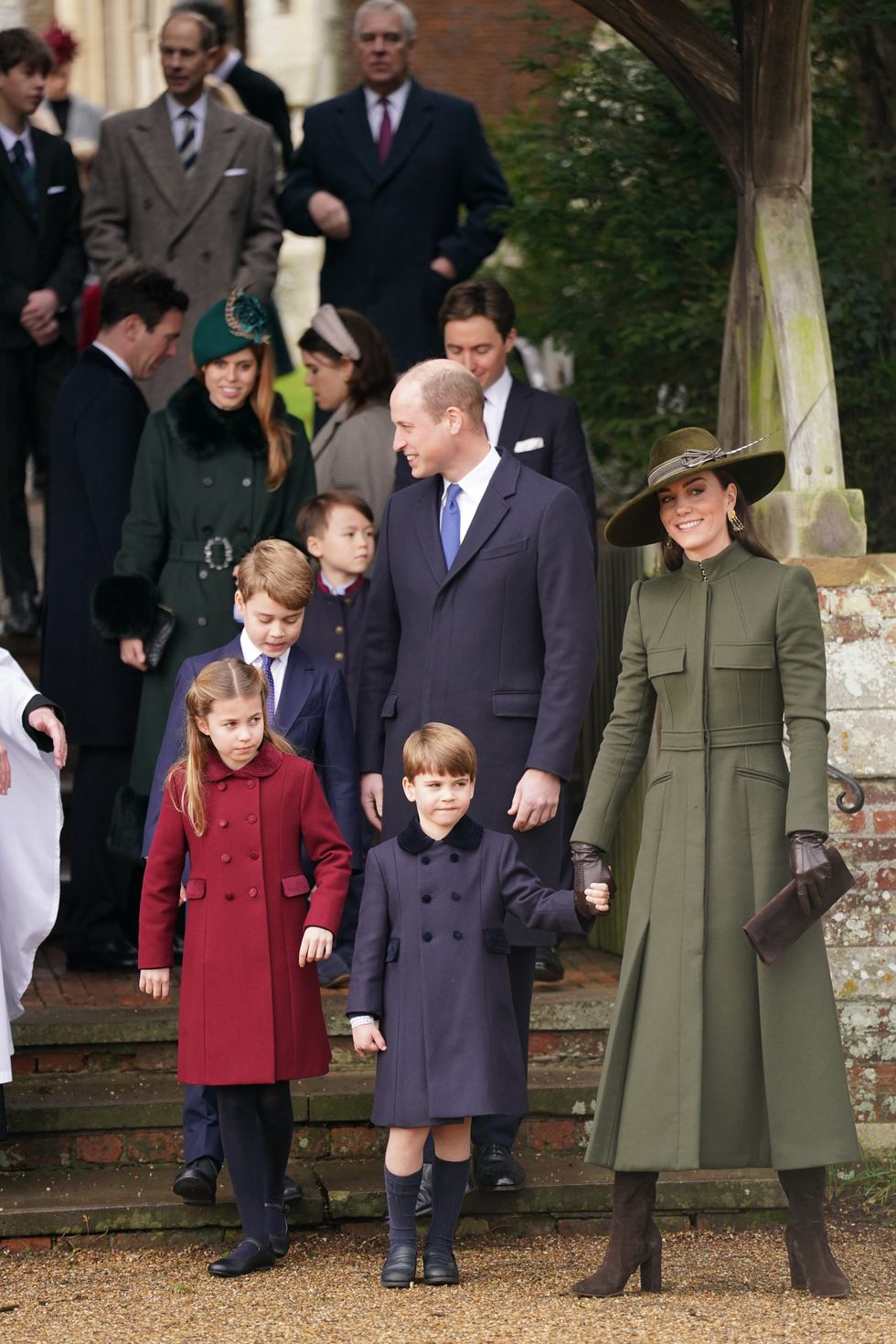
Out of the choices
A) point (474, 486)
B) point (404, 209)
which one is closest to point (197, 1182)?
point (474, 486)

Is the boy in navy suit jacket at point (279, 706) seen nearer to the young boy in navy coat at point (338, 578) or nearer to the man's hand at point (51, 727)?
the man's hand at point (51, 727)

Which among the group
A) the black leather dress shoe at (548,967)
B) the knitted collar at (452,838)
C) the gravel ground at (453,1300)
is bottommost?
the gravel ground at (453,1300)

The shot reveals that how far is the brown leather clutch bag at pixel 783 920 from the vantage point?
4.73 meters

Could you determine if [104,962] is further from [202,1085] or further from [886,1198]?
[886,1198]

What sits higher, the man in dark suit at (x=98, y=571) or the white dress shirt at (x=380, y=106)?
the white dress shirt at (x=380, y=106)

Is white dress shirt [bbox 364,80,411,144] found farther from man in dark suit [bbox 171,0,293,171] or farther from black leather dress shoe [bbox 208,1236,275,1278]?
black leather dress shoe [bbox 208,1236,275,1278]

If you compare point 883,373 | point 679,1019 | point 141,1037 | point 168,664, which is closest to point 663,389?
point 883,373

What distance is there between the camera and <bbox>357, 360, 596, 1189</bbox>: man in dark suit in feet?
17.4

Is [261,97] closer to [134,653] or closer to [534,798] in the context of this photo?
[134,653]

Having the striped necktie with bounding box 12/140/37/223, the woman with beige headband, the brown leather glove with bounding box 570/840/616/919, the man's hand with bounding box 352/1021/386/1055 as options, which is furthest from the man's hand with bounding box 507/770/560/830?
the striped necktie with bounding box 12/140/37/223

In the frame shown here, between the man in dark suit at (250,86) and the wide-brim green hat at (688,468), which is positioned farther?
the man in dark suit at (250,86)

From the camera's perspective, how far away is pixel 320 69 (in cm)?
2889

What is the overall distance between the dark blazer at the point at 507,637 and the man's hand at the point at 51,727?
84cm

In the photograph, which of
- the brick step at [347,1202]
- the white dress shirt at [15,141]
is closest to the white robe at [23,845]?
the brick step at [347,1202]
